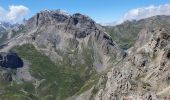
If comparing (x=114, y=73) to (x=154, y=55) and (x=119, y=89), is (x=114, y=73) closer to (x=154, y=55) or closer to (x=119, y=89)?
(x=154, y=55)

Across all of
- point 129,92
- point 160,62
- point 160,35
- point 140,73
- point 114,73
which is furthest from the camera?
point 114,73

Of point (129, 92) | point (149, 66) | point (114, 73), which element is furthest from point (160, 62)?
point (114, 73)

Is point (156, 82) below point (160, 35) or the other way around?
below

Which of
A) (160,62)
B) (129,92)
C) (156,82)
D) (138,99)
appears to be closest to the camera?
(138,99)

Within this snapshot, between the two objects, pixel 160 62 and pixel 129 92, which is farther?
pixel 160 62

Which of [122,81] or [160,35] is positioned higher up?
[160,35]

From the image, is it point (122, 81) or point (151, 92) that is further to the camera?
point (122, 81)

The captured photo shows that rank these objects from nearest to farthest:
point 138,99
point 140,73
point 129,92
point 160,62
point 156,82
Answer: point 138,99
point 129,92
point 156,82
point 160,62
point 140,73

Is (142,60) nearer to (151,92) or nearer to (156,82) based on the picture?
(156,82)

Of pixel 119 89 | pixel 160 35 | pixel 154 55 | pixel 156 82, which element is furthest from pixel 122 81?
pixel 160 35
